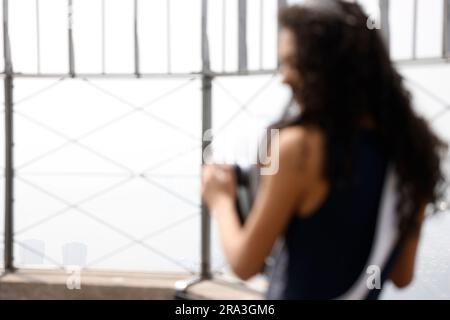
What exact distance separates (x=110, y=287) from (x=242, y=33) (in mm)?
2348

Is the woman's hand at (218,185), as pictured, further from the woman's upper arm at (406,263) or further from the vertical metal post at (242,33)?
the vertical metal post at (242,33)

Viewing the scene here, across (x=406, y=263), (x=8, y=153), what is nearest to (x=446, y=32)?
(x=406, y=263)

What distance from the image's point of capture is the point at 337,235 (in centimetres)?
90

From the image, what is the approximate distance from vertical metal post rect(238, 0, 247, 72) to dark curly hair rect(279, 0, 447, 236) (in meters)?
3.25

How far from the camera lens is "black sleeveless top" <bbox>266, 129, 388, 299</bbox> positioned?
0.88 meters

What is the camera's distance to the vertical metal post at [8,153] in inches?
175

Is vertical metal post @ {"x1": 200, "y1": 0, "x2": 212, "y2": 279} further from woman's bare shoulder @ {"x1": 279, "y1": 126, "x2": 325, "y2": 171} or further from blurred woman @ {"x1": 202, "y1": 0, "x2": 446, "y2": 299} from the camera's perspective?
woman's bare shoulder @ {"x1": 279, "y1": 126, "x2": 325, "y2": 171}

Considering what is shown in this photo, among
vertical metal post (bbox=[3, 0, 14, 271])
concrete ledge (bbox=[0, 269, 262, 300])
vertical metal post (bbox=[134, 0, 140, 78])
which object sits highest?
vertical metal post (bbox=[134, 0, 140, 78])

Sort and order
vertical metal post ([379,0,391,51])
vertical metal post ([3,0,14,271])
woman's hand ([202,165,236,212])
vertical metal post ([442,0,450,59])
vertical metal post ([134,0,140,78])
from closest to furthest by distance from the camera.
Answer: woman's hand ([202,165,236,212]) → vertical metal post ([442,0,450,59]) → vertical metal post ([379,0,391,51]) → vertical metal post ([134,0,140,78]) → vertical metal post ([3,0,14,271])

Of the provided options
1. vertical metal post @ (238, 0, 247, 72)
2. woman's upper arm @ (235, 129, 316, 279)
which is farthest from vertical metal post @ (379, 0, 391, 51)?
woman's upper arm @ (235, 129, 316, 279)

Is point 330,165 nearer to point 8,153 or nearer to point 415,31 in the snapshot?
point 415,31

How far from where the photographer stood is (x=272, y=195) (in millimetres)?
838
